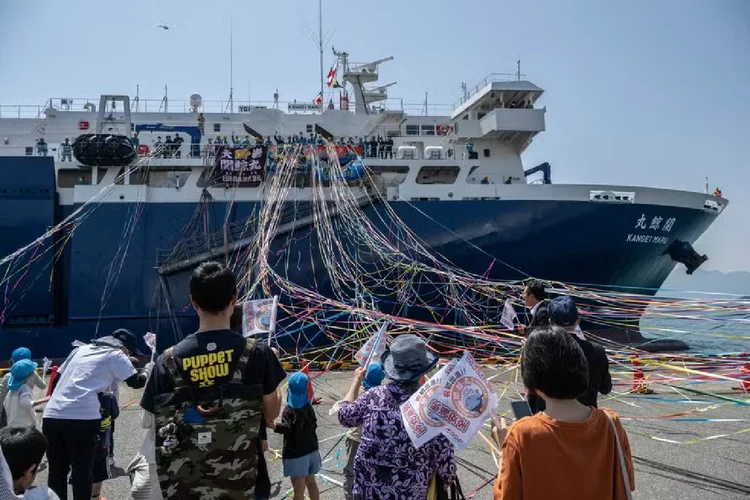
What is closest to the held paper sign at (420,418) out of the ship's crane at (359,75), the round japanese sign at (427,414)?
the round japanese sign at (427,414)

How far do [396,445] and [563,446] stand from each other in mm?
812

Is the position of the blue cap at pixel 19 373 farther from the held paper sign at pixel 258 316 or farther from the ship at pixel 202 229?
the ship at pixel 202 229

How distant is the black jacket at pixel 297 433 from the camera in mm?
3633

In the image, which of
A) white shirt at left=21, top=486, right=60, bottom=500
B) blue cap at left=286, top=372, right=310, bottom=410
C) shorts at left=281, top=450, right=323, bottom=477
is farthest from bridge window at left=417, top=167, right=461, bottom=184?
white shirt at left=21, top=486, right=60, bottom=500

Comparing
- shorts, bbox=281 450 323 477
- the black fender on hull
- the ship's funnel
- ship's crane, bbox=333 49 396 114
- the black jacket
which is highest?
ship's crane, bbox=333 49 396 114

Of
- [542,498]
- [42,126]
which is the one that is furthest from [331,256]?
[42,126]

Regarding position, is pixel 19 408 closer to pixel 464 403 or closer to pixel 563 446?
pixel 464 403

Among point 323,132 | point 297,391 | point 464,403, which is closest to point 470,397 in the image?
point 464,403

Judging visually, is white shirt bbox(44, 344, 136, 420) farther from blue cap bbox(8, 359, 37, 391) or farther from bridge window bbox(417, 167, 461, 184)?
bridge window bbox(417, 167, 461, 184)

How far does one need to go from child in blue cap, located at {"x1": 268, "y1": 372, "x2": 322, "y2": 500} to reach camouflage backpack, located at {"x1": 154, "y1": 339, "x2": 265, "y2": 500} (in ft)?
4.49

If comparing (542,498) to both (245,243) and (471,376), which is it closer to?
(471,376)

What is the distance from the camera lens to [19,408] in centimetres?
391

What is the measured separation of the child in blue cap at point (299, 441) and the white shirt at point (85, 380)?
1154 mm

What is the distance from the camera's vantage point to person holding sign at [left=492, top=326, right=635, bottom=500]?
5.84 ft
